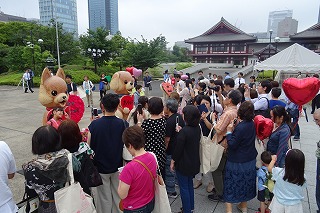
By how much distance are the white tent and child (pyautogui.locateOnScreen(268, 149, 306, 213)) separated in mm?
9886

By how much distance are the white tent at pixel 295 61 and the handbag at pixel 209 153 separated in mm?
9620

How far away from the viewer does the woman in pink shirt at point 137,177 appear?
6.60ft

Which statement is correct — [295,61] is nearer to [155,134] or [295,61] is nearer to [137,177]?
[155,134]

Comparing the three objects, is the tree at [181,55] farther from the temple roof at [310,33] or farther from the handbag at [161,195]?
the handbag at [161,195]

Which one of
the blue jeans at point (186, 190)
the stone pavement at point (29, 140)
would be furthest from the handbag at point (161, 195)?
the stone pavement at point (29, 140)

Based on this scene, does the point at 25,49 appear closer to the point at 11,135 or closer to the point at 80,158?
the point at 11,135

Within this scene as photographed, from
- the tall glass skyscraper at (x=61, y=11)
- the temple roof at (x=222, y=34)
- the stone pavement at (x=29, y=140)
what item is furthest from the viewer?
the tall glass skyscraper at (x=61, y=11)

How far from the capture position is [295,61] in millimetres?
10945

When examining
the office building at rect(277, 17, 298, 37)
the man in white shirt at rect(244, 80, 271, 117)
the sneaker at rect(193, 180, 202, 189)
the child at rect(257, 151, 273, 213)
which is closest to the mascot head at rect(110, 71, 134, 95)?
the sneaker at rect(193, 180, 202, 189)

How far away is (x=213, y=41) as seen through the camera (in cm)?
4397

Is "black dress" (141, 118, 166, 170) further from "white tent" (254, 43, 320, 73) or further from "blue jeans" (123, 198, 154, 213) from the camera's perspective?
"white tent" (254, 43, 320, 73)

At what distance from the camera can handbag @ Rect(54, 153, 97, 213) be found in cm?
197

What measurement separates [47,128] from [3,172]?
52 centimetres

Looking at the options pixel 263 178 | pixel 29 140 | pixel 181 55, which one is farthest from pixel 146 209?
pixel 181 55
